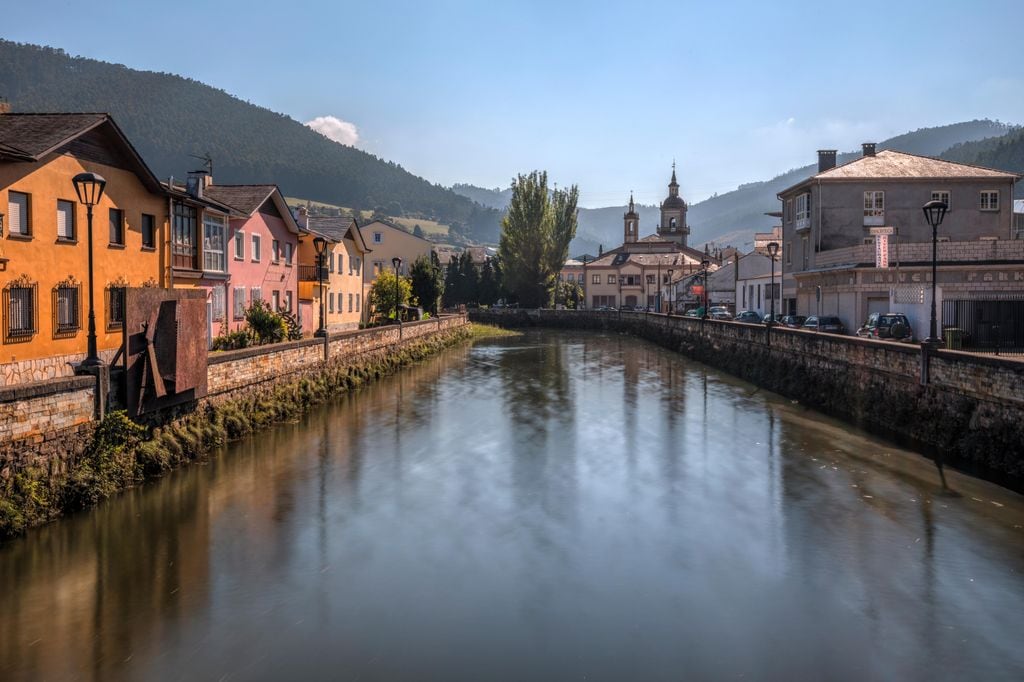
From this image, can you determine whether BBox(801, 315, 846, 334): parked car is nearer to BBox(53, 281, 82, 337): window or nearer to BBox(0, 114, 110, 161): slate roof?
BBox(53, 281, 82, 337): window

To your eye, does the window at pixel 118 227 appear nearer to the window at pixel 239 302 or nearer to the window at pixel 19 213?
the window at pixel 19 213

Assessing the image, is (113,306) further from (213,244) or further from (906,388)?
(906,388)

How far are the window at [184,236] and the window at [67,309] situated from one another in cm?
603

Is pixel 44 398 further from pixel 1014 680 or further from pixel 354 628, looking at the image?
pixel 1014 680

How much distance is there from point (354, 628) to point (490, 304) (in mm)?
88176

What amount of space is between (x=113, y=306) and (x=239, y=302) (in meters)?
9.68

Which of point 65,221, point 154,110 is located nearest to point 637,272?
point 65,221

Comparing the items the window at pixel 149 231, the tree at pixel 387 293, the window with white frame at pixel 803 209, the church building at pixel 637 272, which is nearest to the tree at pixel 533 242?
the church building at pixel 637 272

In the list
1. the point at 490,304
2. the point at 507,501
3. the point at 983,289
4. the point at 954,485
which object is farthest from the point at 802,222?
the point at 490,304

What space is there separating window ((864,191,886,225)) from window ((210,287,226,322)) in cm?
3724

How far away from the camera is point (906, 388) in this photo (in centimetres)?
1973

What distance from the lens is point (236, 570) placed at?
10625 mm

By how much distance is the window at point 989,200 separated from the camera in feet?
143

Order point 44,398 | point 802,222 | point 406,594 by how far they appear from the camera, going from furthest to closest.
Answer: point 802,222 < point 44,398 < point 406,594
